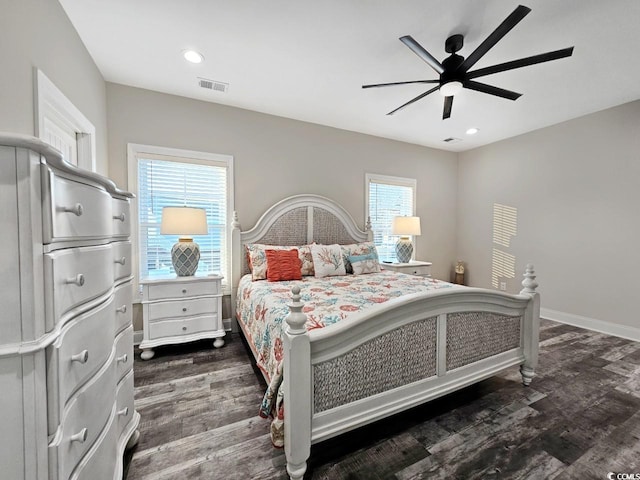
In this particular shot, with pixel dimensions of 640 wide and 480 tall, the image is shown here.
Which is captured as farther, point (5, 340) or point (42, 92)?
point (42, 92)

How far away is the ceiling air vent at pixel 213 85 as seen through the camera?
277 centimetres

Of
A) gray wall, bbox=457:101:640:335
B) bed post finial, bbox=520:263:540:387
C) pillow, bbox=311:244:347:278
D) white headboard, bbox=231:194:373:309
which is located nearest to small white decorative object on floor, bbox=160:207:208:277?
white headboard, bbox=231:194:373:309

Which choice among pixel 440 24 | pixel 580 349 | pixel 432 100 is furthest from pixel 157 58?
pixel 580 349

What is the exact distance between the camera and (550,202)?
12.7 ft

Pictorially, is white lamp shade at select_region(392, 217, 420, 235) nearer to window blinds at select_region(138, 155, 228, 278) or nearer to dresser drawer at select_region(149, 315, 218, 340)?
window blinds at select_region(138, 155, 228, 278)

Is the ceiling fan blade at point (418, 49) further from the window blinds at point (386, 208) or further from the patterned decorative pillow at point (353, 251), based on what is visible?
the window blinds at point (386, 208)

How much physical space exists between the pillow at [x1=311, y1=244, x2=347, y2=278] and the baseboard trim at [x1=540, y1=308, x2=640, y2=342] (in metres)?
3.15

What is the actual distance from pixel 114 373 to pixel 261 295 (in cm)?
120

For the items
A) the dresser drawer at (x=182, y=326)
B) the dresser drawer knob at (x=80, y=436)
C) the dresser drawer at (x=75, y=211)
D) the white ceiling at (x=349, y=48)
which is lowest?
the dresser drawer at (x=182, y=326)

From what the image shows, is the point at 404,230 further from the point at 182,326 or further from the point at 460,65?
the point at 182,326

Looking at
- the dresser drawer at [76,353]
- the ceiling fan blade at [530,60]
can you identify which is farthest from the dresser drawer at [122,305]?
the ceiling fan blade at [530,60]

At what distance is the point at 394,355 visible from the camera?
159 cm

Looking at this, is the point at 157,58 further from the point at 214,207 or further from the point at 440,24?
the point at 440,24

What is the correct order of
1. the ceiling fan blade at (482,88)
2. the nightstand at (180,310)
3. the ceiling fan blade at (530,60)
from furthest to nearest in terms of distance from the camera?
the nightstand at (180,310), the ceiling fan blade at (482,88), the ceiling fan blade at (530,60)
